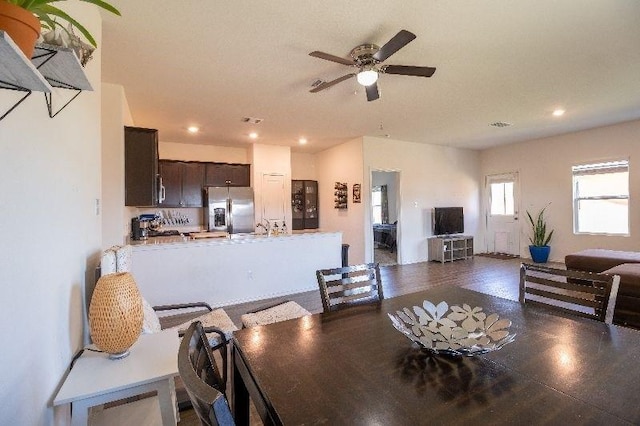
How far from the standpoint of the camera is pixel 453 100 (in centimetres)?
431

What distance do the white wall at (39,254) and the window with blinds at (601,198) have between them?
8243 millimetres

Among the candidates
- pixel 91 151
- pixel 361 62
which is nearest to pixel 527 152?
pixel 361 62

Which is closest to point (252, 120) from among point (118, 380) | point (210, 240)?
point (210, 240)

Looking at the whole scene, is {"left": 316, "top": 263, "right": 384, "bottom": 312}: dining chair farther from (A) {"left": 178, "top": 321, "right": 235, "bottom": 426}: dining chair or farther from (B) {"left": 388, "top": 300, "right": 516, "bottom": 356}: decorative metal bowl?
(A) {"left": 178, "top": 321, "right": 235, "bottom": 426}: dining chair

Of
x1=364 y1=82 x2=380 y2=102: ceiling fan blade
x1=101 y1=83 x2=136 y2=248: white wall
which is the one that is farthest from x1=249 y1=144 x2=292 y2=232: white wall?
x1=364 y1=82 x2=380 y2=102: ceiling fan blade

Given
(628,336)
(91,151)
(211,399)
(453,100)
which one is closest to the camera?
(211,399)

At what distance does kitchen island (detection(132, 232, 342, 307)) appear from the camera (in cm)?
362

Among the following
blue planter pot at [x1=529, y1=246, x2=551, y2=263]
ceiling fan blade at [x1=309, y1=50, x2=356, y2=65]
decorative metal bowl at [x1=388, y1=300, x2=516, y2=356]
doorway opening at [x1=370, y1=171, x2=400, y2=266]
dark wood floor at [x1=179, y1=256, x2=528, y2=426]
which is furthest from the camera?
doorway opening at [x1=370, y1=171, x2=400, y2=266]

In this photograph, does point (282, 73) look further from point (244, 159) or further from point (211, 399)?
point (244, 159)

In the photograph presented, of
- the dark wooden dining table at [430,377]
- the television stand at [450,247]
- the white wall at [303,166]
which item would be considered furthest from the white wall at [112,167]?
the television stand at [450,247]

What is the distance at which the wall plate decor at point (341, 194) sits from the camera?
697 cm

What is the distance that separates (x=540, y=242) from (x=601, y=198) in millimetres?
1377

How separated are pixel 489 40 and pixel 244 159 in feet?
18.9

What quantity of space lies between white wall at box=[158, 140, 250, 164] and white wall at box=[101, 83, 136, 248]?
10.3 feet
